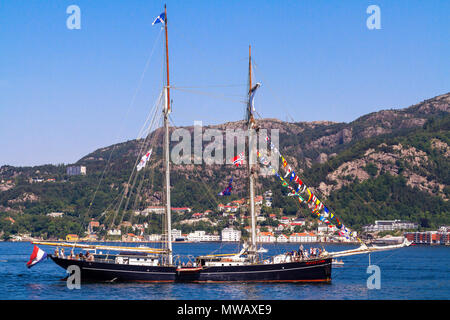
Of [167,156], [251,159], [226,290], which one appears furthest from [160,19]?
[226,290]

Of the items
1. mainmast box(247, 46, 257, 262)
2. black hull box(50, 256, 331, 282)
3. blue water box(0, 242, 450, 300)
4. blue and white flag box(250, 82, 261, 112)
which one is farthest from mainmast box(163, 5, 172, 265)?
blue and white flag box(250, 82, 261, 112)

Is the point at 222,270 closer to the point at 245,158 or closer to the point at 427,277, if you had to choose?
the point at 245,158

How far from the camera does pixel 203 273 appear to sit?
69.3m

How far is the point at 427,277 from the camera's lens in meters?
84.8

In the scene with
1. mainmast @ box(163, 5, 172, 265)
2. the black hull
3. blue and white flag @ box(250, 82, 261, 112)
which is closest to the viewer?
the black hull

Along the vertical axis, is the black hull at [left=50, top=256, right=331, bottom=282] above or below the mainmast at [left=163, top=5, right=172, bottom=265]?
below

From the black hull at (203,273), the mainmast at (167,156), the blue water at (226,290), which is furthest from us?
the mainmast at (167,156)

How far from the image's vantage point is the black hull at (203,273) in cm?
6862

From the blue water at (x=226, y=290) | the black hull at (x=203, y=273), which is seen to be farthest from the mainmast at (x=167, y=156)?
the blue water at (x=226, y=290)

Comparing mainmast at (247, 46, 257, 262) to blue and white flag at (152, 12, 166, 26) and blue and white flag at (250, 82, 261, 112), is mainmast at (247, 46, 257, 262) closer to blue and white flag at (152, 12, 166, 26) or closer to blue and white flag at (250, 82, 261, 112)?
blue and white flag at (250, 82, 261, 112)

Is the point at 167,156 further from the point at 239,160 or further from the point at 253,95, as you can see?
the point at 253,95

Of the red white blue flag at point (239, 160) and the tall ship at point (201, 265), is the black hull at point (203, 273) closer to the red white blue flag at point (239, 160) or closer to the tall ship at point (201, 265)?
the tall ship at point (201, 265)

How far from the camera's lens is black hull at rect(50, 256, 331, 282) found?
68.6 metres
